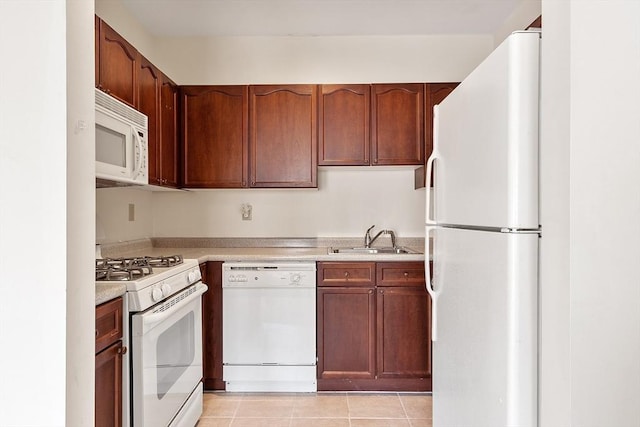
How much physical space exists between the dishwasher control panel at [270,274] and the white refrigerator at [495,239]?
1.17 m

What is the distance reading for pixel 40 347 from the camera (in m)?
0.84

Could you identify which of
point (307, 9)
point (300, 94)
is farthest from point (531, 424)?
point (307, 9)

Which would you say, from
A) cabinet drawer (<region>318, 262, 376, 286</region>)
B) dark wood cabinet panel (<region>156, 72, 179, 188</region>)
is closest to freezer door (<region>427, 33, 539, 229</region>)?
cabinet drawer (<region>318, 262, 376, 286</region>)

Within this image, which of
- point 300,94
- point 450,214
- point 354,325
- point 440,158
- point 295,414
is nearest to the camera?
point 450,214

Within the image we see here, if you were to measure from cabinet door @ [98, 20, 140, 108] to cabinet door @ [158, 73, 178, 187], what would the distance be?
42 cm

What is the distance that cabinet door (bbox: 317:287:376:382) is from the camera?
264 centimetres

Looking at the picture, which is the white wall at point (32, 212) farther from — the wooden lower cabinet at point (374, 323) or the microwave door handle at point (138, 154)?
the wooden lower cabinet at point (374, 323)

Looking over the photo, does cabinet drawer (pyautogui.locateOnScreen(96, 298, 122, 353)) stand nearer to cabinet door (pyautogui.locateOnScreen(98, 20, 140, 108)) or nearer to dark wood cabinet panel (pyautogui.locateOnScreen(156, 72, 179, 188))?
cabinet door (pyautogui.locateOnScreen(98, 20, 140, 108))

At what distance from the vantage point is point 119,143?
1.90 m

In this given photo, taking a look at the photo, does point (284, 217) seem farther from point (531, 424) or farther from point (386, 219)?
point (531, 424)

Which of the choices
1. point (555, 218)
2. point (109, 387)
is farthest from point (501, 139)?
point (109, 387)

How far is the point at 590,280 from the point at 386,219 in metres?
2.30

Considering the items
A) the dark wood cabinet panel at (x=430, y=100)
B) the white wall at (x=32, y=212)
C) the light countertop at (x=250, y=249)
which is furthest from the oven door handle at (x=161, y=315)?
the dark wood cabinet panel at (x=430, y=100)

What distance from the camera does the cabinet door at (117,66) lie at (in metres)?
1.86
